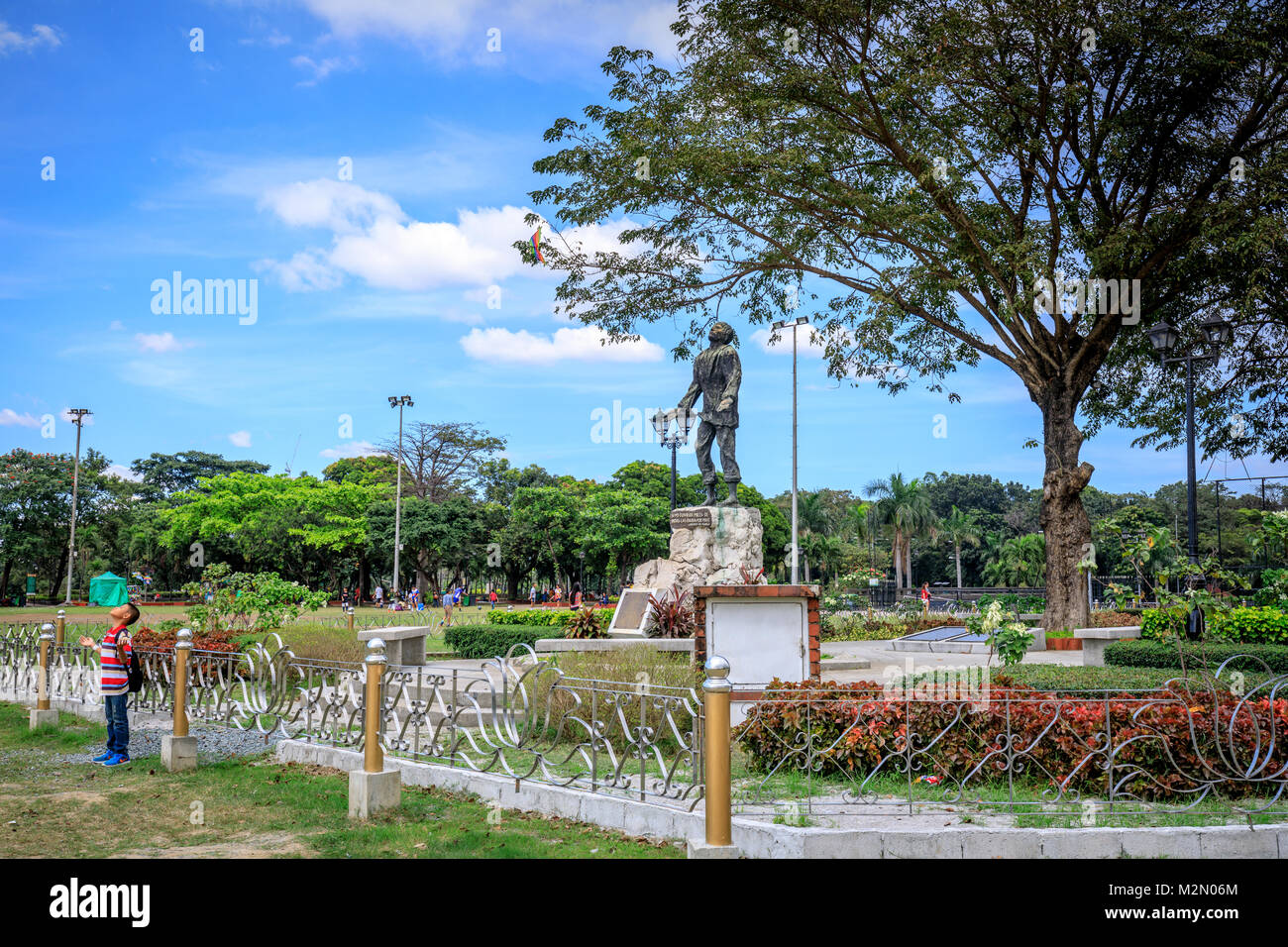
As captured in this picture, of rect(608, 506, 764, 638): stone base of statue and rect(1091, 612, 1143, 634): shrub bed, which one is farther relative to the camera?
rect(1091, 612, 1143, 634): shrub bed

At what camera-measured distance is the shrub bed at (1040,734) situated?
655 cm

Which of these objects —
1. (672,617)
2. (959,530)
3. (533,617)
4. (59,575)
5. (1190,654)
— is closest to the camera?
(1190,654)

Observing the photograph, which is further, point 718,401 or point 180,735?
point 718,401

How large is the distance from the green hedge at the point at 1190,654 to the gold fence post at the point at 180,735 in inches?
427

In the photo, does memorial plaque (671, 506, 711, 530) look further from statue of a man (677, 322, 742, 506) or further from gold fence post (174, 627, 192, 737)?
gold fence post (174, 627, 192, 737)

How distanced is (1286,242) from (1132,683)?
1019cm

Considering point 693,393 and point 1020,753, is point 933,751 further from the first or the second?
point 693,393

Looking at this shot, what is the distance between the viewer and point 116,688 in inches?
348

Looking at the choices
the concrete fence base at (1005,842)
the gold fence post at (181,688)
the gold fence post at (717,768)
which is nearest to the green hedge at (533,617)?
the gold fence post at (181,688)

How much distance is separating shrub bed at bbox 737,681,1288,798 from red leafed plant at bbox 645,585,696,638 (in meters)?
6.64

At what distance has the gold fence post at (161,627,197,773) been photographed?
27.9 feet

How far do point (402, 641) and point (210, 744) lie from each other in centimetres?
554

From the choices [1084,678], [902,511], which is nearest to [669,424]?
[1084,678]

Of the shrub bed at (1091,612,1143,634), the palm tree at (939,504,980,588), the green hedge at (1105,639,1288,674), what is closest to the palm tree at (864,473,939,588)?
the palm tree at (939,504,980,588)
